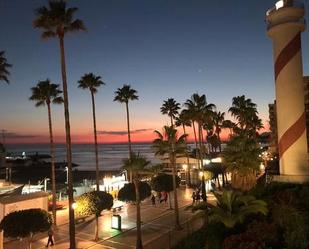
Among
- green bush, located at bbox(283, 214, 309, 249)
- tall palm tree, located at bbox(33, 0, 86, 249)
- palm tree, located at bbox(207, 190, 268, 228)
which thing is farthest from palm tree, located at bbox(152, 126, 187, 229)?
green bush, located at bbox(283, 214, 309, 249)

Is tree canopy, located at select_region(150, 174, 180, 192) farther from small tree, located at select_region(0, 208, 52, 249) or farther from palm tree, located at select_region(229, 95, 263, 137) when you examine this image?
palm tree, located at select_region(229, 95, 263, 137)

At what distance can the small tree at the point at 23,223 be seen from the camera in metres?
20.5

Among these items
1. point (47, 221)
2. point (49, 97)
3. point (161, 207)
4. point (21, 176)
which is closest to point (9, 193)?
point (49, 97)

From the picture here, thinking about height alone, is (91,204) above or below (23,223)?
above

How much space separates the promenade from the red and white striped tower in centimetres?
722

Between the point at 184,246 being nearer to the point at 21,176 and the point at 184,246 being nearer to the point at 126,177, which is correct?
the point at 126,177

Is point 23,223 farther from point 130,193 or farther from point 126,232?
point 130,193

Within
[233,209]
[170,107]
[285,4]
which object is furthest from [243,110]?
[233,209]

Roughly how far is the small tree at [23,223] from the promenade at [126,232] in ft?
9.92

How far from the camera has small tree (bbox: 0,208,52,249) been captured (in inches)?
807

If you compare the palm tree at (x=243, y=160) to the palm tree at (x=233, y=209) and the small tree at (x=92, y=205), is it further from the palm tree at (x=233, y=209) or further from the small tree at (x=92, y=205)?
the palm tree at (x=233, y=209)

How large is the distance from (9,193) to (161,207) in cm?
1520

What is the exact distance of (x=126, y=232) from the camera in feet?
85.8

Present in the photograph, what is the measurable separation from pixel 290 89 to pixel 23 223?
60.5 ft
